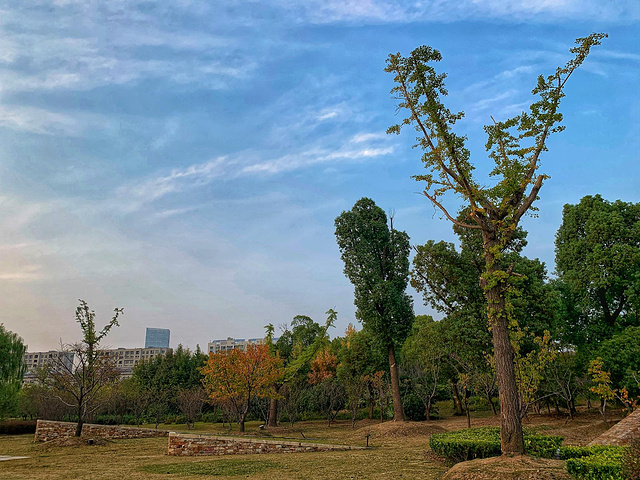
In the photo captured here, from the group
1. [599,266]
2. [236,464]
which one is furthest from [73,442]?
[599,266]

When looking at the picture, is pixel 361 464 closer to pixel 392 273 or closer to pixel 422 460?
pixel 422 460

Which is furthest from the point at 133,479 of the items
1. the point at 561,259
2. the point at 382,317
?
the point at 561,259

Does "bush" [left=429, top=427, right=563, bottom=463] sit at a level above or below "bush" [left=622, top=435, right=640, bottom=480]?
below

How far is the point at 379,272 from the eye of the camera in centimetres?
2100

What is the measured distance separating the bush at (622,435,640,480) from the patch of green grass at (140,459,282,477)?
7.04 metres

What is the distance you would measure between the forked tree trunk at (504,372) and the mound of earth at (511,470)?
1.38 feet

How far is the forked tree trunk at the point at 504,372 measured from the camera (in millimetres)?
7453

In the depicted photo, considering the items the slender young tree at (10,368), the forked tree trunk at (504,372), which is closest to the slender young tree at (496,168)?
the forked tree trunk at (504,372)

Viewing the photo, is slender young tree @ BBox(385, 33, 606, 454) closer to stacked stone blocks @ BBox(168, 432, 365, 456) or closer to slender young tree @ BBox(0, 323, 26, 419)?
stacked stone blocks @ BBox(168, 432, 365, 456)

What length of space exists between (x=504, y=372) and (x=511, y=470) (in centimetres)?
184

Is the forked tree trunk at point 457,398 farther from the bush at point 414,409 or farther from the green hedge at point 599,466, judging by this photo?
the green hedge at point 599,466

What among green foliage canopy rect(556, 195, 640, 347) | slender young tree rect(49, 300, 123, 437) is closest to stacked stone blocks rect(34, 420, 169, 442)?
slender young tree rect(49, 300, 123, 437)

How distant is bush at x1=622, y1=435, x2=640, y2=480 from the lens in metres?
4.86

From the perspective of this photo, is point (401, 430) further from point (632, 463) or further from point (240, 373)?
point (632, 463)
